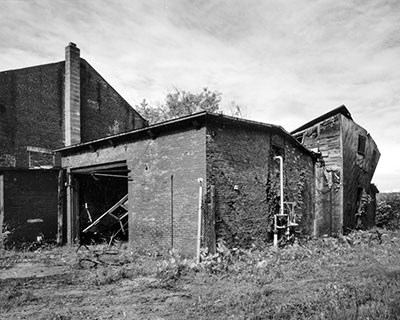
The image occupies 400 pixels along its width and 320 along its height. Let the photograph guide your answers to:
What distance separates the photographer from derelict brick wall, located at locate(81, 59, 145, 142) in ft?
62.0

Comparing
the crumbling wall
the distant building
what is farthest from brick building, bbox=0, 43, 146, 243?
the distant building

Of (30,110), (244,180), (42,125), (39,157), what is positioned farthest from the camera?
(42,125)

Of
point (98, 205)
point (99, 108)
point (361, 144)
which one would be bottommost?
point (98, 205)

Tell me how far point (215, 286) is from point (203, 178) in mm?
3015

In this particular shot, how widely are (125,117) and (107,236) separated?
988 cm

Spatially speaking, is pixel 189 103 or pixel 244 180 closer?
pixel 244 180

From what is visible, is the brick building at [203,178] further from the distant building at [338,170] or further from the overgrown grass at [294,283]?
the distant building at [338,170]

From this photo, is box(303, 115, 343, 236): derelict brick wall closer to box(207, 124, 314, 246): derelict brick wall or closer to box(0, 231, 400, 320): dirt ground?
box(207, 124, 314, 246): derelict brick wall

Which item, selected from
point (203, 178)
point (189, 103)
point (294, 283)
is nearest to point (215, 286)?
point (294, 283)

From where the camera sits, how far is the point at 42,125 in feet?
55.8

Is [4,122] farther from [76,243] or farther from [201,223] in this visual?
[201,223]

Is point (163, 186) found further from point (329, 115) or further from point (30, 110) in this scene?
point (30, 110)

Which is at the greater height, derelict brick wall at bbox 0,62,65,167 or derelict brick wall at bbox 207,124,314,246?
derelict brick wall at bbox 0,62,65,167

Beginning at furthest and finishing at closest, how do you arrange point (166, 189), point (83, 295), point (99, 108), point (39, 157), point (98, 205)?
point (99, 108), point (39, 157), point (98, 205), point (166, 189), point (83, 295)
